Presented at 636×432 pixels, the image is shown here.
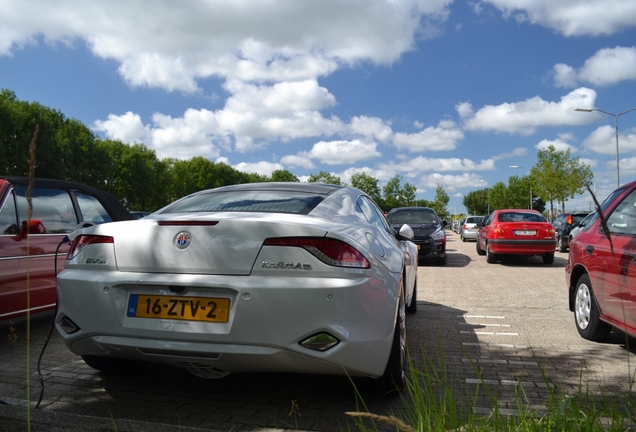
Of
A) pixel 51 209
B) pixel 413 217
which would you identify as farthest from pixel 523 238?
pixel 51 209

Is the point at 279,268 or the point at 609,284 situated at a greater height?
the point at 279,268

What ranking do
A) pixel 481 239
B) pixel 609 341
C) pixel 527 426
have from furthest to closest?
pixel 481 239 < pixel 609 341 < pixel 527 426

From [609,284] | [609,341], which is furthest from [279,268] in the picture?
[609,341]

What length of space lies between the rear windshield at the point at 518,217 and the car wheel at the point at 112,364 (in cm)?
1325

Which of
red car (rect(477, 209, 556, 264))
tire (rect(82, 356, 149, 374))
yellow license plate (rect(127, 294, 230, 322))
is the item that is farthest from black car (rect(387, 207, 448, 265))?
yellow license plate (rect(127, 294, 230, 322))

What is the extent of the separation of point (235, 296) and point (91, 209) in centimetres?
398

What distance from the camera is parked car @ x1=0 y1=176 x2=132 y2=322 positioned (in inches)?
201

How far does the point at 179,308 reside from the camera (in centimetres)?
322

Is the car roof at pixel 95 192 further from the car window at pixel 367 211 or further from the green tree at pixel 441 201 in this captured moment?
the green tree at pixel 441 201

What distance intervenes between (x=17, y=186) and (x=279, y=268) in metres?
3.52

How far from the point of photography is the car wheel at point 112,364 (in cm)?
409

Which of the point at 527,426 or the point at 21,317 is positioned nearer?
the point at 527,426

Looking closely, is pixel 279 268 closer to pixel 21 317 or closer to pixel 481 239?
pixel 21 317

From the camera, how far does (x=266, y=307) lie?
310cm
